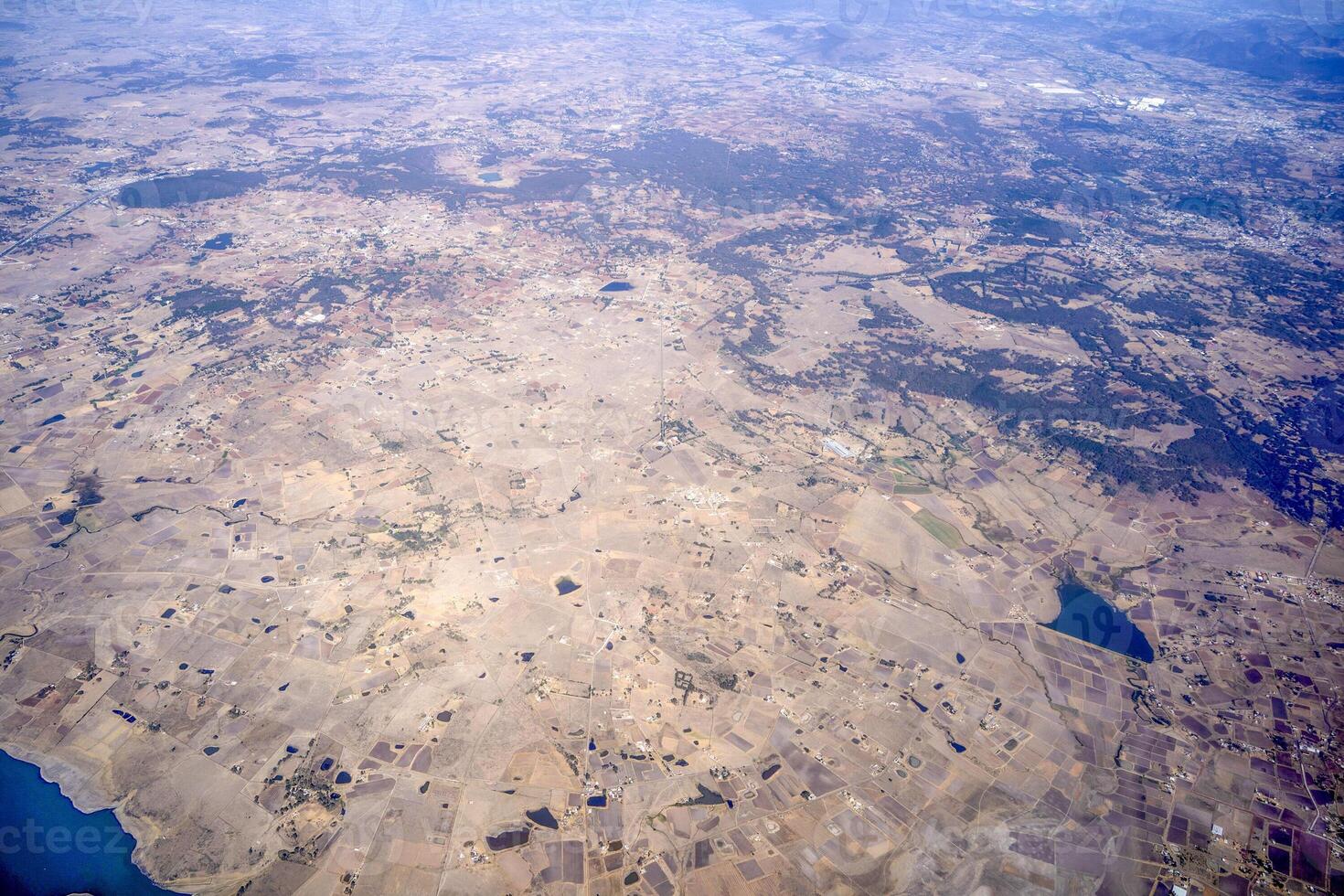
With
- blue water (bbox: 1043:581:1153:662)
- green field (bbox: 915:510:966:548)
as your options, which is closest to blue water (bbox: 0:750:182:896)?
green field (bbox: 915:510:966:548)

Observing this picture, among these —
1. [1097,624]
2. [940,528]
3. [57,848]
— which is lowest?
[57,848]

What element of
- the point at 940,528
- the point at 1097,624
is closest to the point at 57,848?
the point at 940,528

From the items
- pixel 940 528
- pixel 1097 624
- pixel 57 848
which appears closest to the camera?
pixel 57 848

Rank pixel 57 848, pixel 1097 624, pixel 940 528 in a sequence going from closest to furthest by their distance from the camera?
pixel 57 848, pixel 1097 624, pixel 940 528

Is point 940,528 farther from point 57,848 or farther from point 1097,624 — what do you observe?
point 57,848

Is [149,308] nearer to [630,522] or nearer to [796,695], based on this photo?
[630,522]

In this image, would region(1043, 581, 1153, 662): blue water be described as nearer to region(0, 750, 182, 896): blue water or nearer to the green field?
the green field
